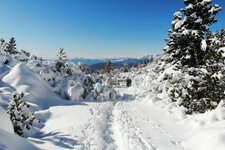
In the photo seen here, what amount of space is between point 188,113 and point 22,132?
11.0 metres

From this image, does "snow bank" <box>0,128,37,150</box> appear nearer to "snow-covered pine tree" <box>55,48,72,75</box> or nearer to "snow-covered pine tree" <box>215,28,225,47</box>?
"snow-covered pine tree" <box>215,28,225,47</box>

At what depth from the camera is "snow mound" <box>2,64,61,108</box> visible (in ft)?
83.6

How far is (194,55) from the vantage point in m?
18.1

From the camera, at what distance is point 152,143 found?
35.6ft

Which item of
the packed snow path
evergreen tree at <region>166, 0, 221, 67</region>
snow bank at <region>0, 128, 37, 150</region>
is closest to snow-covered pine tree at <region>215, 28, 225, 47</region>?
evergreen tree at <region>166, 0, 221, 67</region>

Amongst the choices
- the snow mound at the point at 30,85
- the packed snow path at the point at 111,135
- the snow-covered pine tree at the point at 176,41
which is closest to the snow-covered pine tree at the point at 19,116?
the packed snow path at the point at 111,135

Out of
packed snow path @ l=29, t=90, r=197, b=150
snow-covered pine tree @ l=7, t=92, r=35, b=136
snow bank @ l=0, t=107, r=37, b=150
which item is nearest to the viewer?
snow bank @ l=0, t=107, r=37, b=150

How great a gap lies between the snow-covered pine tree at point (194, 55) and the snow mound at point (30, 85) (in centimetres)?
1378

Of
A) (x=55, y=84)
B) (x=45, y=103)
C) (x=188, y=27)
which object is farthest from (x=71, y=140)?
(x=55, y=84)

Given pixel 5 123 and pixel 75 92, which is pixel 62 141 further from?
pixel 75 92

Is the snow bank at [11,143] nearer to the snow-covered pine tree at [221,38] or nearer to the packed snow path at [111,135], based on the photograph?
the packed snow path at [111,135]

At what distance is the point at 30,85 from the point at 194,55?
1871cm

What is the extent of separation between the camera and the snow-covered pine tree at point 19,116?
12.6 metres

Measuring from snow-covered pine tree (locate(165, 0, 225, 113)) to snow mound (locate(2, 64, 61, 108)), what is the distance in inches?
542
